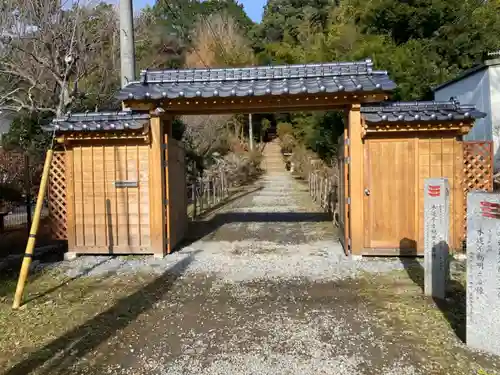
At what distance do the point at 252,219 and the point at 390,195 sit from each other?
5516 millimetres

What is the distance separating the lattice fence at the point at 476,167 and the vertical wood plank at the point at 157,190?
4.81 m

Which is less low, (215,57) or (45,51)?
(215,57)

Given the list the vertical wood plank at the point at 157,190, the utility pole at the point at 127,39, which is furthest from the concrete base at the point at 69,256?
the utility pole at the point at 127,39

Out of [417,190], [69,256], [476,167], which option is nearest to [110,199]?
[69,256]

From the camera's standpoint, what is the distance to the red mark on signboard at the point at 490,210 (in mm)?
3510

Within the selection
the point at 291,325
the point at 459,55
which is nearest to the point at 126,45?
the point at 291,325

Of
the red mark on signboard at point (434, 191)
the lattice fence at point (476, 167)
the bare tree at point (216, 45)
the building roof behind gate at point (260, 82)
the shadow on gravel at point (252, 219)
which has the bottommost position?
the shadow on gravel at point (252, 219)

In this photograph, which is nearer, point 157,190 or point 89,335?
point 89,335

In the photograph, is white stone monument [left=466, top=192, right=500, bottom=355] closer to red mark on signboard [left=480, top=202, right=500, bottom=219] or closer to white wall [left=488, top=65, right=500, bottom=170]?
red mark on signboard [left=480, top=202, right=500, bottom=219]

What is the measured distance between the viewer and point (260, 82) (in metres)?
6.85

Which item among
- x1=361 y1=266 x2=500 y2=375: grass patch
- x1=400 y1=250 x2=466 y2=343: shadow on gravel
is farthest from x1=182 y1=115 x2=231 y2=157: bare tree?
x1=361 y1=266 x2=500 y2=375: grass patch

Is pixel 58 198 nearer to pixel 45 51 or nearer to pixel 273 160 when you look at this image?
pixel 45 51

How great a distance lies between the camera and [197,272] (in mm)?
6199

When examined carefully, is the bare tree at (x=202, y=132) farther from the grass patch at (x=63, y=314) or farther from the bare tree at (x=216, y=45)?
the grass patch at (x=63, y=314)
